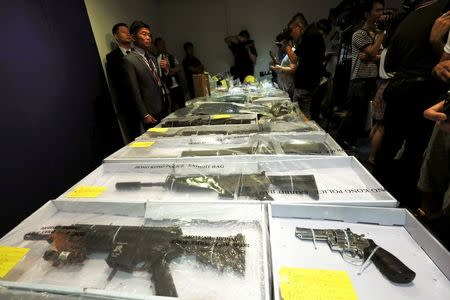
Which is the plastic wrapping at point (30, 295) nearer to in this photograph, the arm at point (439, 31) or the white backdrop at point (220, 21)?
the arm at point (439, 31)

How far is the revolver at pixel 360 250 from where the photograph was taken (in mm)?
551

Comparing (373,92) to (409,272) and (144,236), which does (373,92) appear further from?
(144,236)

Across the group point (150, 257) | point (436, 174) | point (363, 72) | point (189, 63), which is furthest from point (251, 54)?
point (150, 257)

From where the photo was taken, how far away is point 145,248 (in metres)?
0.63

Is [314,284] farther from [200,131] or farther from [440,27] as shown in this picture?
[440,27]

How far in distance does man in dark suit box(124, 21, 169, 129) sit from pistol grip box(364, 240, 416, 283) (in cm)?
213

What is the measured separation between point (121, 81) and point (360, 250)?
2491 millimetres

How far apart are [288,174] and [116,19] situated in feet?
10.4

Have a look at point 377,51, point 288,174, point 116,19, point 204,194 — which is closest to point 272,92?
point 377,51

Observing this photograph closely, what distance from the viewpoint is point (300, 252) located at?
2.12ft

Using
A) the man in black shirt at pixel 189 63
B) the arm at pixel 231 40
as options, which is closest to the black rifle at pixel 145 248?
the man in black shirt at pixel 189 63

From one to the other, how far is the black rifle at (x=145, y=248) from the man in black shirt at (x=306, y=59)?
2245 mm

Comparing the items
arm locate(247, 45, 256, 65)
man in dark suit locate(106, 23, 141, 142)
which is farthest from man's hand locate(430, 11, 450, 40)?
arm locate(247, 45, 256, 65)

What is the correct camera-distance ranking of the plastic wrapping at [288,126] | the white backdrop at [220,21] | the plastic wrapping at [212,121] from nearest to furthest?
1. the plastic wrapping at [288,126]
2. the plastic wrapping at [212,121]
3. the white backdrop at [220,21]
